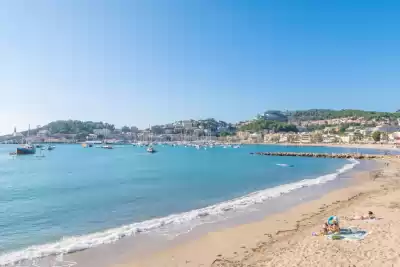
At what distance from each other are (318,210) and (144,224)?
32.0 feet

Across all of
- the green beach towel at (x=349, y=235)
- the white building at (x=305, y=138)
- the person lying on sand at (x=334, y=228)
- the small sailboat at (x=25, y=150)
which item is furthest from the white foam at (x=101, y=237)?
the white building at (x=305, y=138)

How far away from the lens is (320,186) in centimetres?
2758

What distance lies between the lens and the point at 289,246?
10695 millimetres

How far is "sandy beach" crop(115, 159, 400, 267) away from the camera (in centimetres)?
908

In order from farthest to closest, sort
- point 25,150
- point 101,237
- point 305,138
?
1. point 305,138
2. point 25,150
3. point 101,237

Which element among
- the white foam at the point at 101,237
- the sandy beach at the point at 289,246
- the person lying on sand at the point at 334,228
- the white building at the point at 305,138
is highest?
the white building at the point at 305,138

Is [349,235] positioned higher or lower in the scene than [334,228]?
lower

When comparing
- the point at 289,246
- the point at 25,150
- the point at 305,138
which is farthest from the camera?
the point at 305,138

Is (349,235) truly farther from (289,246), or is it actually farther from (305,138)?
(305,138)

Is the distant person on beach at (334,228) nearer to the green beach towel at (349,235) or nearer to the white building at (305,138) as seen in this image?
the green beach towel at (349,235)

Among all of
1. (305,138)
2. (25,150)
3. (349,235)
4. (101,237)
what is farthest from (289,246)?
(305,138)

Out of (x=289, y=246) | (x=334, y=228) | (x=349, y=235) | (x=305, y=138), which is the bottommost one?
(x=289, y=246)

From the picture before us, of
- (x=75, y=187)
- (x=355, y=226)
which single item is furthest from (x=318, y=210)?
(x=75, y=187)

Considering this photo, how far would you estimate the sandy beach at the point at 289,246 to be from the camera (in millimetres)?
9078
